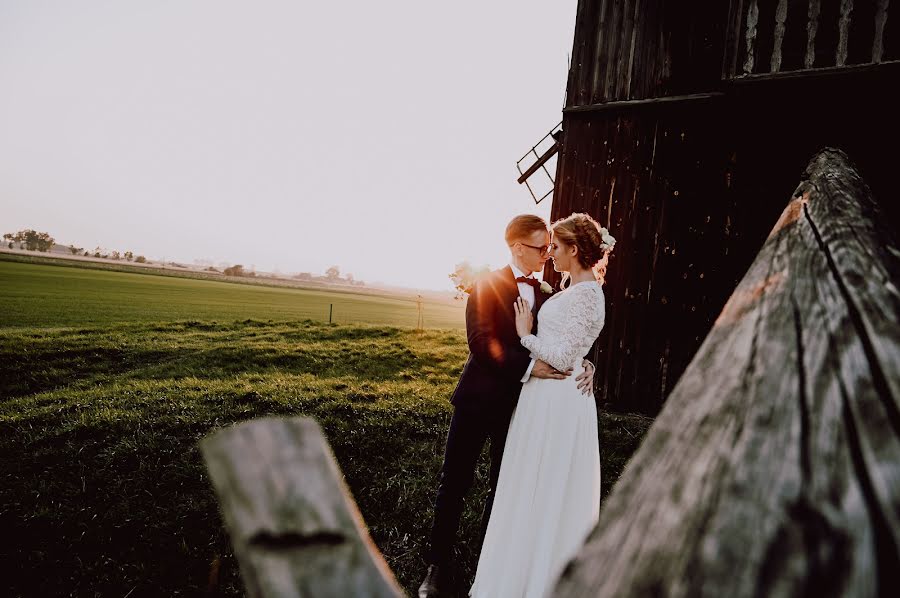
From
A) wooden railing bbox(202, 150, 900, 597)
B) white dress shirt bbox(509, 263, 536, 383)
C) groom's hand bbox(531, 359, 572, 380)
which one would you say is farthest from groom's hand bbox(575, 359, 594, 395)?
wooden railing bbox(202, 150, 900, 597)

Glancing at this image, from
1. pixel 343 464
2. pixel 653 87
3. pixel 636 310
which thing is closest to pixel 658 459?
pixel 343 464

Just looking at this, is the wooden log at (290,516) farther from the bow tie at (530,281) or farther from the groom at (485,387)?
the bow tie at (530,281)

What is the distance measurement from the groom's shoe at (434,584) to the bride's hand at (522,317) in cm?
196

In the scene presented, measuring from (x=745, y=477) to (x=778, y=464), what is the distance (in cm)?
3

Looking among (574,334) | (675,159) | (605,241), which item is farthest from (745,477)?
(675,159)

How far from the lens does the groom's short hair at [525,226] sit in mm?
3766

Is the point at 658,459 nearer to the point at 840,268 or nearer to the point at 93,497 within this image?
the point at 840,268

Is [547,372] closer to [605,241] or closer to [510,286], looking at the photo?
[510,286]

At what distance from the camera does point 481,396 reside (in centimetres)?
357

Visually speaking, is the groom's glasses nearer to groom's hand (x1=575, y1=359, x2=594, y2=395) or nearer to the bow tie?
the bow tie

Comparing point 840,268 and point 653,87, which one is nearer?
A: point 840,268

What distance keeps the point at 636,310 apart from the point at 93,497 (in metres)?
7.41

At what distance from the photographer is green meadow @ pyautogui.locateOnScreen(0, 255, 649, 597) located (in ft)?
12.3

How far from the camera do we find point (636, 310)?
22.8 ft
